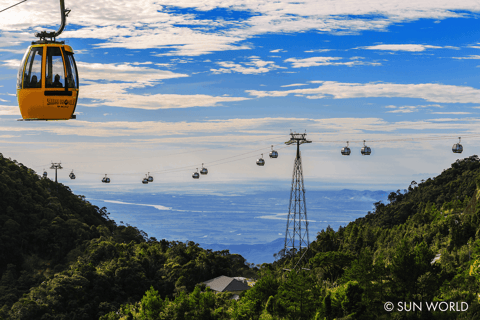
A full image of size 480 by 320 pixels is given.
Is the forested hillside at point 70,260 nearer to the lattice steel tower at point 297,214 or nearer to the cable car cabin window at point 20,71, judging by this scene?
the lattice steel tower at point 297,214

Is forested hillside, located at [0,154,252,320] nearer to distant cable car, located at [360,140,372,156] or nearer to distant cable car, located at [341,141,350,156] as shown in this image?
distant cable car, located at [341,141,350,156]

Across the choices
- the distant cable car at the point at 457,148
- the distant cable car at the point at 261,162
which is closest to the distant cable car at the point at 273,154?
the distant cable car at the point at 261,162

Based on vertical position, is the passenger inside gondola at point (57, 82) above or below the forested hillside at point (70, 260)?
above

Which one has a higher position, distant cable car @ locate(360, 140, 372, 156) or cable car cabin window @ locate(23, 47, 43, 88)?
cable car cabin window @ locate(23, 47, 43, 88)

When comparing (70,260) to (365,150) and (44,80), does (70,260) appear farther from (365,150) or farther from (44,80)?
(44,80)

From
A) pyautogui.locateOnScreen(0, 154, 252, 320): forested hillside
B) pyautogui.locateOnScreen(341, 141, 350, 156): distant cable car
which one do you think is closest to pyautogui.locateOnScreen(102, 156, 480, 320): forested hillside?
pyautogui.locateOnScreen(0, 154, 252, 320): forested hillside

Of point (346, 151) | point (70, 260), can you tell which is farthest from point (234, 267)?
point (346, 151)
